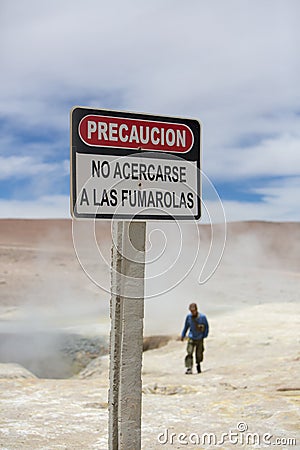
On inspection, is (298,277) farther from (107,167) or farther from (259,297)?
(107,167)

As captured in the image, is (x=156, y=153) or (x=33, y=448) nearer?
(x=156, y=153)

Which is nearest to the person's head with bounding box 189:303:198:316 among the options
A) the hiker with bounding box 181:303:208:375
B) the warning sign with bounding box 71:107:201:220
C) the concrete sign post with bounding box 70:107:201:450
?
the hiker with bounding box 181:303:208:375

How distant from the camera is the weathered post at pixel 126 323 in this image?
3775 mm

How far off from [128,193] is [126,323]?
748 mm

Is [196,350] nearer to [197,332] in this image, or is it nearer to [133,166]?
[197,332]

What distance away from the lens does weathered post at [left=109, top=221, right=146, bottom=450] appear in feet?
12.4

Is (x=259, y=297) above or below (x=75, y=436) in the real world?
above

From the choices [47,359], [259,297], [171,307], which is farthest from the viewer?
[259,297]

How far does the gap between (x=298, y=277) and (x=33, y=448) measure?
28556mm

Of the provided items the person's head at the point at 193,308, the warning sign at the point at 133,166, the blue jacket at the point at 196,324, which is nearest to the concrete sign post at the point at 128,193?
the warning sign at the point at 133,166

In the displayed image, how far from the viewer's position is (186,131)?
3.84m

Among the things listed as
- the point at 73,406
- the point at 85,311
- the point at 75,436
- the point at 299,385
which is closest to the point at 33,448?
the point at 75,436

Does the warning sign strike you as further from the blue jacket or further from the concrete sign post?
the blue jacket

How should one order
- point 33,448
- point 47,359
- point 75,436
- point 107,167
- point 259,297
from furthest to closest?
point 259,297 → point 47,359 → point 75,436 → point 33,448 → point 107,167
